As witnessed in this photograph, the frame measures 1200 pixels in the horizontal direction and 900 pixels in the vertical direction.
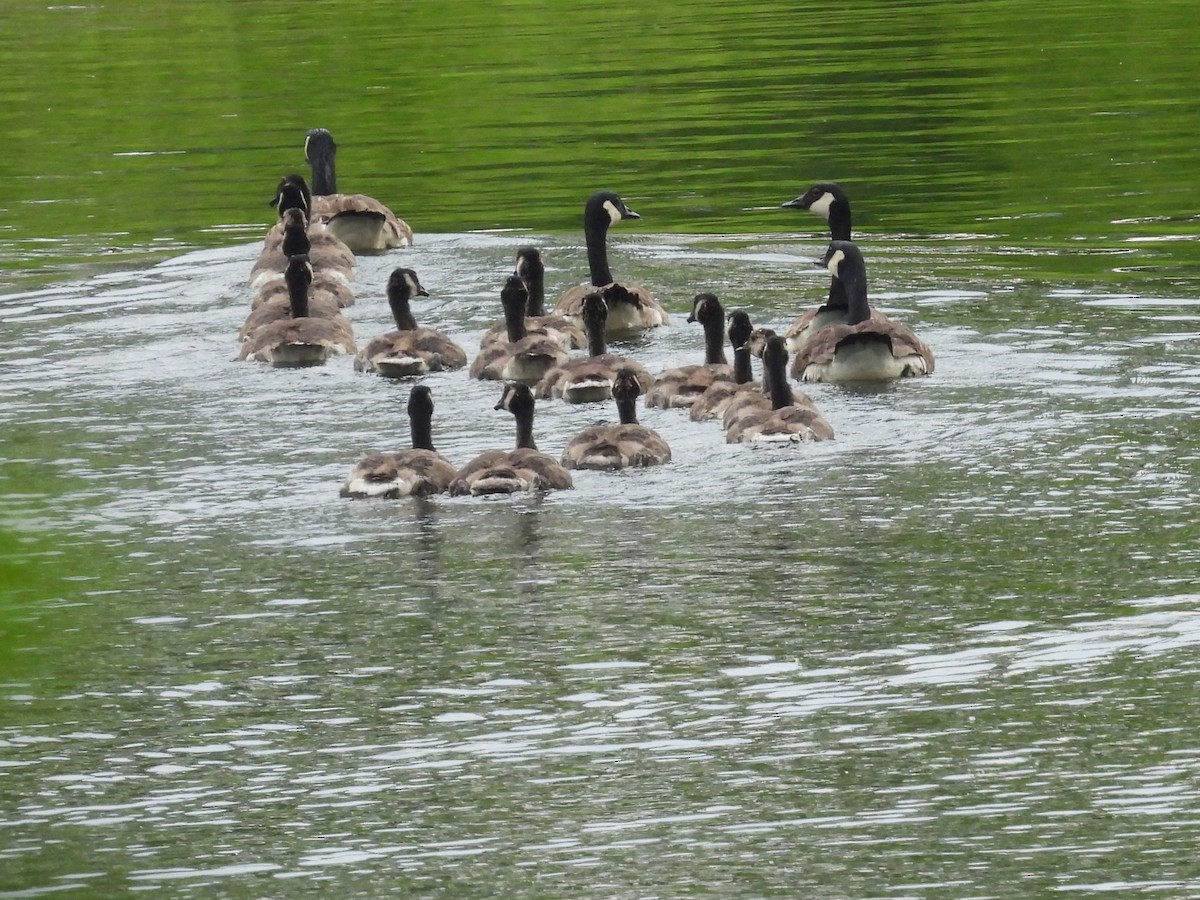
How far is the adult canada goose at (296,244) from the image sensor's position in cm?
2220

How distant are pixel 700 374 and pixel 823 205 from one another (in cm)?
609

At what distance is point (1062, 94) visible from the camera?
127 ft

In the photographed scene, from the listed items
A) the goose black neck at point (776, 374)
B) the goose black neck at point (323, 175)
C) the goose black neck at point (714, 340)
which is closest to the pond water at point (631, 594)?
the goose black neck at point (776, 374)

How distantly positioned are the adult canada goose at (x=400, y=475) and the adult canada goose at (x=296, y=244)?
7841mm

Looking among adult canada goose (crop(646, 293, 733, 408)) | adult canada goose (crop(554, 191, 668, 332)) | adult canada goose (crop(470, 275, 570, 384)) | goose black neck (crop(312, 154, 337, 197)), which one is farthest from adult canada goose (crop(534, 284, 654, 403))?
goose black neck (crop(312, 154, 337, 197))

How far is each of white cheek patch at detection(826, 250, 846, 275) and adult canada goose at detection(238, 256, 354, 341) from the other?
4.50 metres

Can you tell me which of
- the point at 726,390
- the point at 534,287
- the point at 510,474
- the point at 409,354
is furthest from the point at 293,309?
the point at 510,474

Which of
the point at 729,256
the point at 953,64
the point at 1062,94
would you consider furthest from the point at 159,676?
the point at 953,64

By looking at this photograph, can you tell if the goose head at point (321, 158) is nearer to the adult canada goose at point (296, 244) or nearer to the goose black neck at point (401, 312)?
the adult canada goose at point (296, 244)

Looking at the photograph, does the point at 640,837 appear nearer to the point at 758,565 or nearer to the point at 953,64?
the point at 758,565

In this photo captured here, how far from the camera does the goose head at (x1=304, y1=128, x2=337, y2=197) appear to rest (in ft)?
90.3

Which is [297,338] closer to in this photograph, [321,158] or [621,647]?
[621,647]

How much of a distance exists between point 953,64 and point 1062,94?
6.02m

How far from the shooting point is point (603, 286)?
66.7ft
